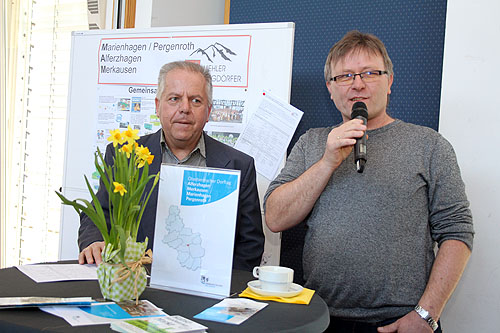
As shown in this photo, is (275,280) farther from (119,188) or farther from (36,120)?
(36,120)

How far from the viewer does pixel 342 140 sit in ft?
5.20

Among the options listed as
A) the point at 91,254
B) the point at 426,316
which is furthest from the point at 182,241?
the point at 426,316

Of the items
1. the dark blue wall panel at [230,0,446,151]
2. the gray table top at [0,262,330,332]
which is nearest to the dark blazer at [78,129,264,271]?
the gray table top at [0,262,330,332]

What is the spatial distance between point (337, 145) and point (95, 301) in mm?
909

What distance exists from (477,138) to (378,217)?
2.28 feet

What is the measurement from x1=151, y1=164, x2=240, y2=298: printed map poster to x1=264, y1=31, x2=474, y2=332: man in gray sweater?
1.76ft

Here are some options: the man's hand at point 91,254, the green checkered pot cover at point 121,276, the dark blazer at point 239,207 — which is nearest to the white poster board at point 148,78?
the dark blazer at point 239,207

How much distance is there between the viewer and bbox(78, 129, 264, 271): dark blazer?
184 cm

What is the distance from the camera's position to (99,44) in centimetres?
291

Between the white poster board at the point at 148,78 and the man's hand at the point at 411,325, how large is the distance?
90 centimetres

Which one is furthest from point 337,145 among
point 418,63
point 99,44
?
point 99,44

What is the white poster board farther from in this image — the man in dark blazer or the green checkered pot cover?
the green checkered pot cover

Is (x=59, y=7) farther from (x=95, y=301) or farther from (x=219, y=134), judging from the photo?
(x=95, y=301)

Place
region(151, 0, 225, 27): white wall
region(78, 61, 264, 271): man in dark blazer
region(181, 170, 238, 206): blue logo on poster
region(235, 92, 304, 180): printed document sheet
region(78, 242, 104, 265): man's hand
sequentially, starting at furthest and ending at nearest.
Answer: region(151, 0, 225, 27): white wall < region(235, 92, 304, 180): printed document sheet < region(78, 61, 264, 271): man in dark blazer < region(78, 242, 104, 265): man's hand < region(181, 170, 238, 206): blue logo on poster
